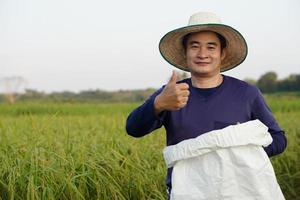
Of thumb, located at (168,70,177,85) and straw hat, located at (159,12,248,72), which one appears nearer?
thumb, located at (168,70,177,85)

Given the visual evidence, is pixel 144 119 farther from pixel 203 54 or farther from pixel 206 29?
pixel 206 29

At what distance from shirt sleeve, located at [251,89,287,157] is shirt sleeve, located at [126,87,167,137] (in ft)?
1.16

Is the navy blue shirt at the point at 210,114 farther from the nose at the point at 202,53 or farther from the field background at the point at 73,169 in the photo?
the field background at the point at 73,169

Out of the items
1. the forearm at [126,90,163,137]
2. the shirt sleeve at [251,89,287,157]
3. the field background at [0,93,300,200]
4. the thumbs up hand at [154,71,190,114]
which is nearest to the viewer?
the thumbs up hand at [154,71,190,114]

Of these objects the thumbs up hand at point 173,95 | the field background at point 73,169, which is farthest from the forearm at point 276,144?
the field background at point 73,169

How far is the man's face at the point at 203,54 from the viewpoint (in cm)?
165

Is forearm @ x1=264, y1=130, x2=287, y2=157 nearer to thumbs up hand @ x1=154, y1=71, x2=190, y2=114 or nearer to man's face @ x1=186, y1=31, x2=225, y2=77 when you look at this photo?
man's face @ x1=186, y1=31, x2=225, y2=77

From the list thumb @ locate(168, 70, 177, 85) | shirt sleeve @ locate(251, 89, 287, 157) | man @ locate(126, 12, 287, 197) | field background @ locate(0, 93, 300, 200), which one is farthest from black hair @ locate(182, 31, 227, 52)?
field background @ locate(0, 93, 300, 200)

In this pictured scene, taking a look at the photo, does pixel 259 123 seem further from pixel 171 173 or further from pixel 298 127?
pixel 298 127

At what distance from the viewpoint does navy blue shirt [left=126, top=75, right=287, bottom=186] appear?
1595 mm

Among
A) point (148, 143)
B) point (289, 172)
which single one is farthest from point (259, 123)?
point (289, 172)

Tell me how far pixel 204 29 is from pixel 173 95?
1.33 ft

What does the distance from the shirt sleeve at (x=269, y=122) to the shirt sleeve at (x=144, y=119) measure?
13.9 inches

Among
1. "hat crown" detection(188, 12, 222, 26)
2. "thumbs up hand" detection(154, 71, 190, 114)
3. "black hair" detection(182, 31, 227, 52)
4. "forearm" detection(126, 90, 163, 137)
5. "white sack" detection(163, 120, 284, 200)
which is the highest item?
"hat crown" detection(188, 12, 222, 26)
